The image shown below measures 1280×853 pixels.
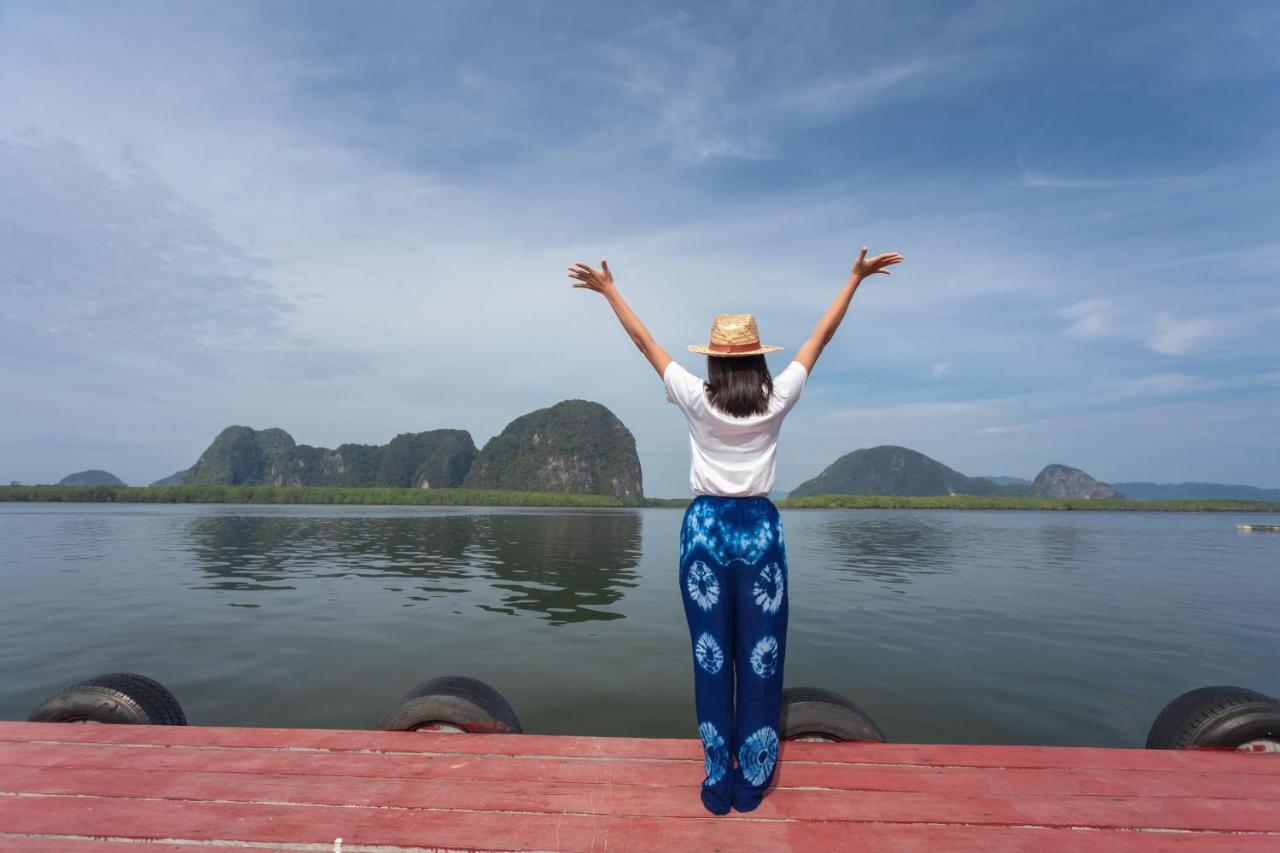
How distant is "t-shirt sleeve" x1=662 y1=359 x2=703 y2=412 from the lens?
2.95m

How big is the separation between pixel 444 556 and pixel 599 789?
1961 centimetres

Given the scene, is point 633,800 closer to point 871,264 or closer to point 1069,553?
point 871,264

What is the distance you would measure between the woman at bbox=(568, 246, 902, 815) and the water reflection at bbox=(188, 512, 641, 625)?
27.7 ft

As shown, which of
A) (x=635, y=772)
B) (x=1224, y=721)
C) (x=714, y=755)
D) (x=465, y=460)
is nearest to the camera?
(x=714, y=755)

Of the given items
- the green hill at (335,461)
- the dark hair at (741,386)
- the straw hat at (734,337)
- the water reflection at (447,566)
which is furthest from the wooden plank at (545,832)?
the green hill at (335,461)

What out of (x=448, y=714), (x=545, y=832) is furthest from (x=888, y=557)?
(x=545, y=832)

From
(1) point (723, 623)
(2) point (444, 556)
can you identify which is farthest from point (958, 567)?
(1) point (723, 623)

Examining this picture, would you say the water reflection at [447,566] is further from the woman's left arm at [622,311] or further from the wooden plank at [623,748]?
the woman's left arm at [622,311]

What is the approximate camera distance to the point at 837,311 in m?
3.13

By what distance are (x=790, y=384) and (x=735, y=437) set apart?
36 cm

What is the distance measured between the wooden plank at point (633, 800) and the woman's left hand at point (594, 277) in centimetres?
247

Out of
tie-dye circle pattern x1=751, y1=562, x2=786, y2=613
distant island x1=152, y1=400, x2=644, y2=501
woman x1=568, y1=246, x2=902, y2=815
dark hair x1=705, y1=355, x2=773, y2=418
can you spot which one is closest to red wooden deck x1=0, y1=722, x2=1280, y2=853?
woman x1=568, y1=246, x2=902, y2=815

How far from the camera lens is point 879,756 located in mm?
3359

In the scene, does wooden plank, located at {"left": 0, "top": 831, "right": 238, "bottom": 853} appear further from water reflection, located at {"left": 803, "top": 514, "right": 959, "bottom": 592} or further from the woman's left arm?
water reflection, located at {"left": 803, "top": 514, "right": 959, "bottom": 592}
